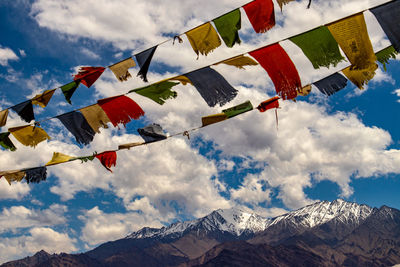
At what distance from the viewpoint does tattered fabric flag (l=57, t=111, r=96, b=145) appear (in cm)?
1117

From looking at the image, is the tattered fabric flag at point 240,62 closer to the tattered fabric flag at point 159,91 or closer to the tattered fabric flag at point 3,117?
the tattered fabric flag at point 159,91

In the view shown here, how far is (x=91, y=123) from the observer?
436 inches

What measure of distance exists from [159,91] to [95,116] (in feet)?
8.29

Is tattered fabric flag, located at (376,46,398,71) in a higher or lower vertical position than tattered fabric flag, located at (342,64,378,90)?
higher

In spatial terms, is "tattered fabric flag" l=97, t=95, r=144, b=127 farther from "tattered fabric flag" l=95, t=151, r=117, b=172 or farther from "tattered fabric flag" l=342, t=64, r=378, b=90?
"tattered fabric flag" l=342, t=64, r=378, b=90

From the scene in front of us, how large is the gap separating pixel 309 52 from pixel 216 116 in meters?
2.79

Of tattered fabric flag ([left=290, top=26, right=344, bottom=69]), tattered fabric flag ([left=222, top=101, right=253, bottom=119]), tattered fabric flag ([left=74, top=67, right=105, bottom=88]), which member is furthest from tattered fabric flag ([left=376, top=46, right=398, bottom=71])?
tattered fabric flag ([left=74, top=67, right=105, bottom=88])

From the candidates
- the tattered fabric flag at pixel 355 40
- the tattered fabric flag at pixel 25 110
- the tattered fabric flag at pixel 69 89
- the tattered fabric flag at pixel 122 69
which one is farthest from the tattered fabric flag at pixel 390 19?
the tattered fabric flag at pixel 25 110

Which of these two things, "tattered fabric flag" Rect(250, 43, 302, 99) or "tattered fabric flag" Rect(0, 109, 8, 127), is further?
"tattered fabric flag" Rect(0, 109, 8, 127)

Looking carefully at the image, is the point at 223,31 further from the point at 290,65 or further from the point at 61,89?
the point at 61,89

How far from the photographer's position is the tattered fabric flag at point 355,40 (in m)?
7.17

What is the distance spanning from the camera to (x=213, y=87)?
9055mm

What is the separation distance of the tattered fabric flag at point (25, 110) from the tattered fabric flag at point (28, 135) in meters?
0.54

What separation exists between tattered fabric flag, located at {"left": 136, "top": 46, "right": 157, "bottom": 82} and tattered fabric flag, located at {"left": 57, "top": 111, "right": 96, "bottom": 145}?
286 centimetres
